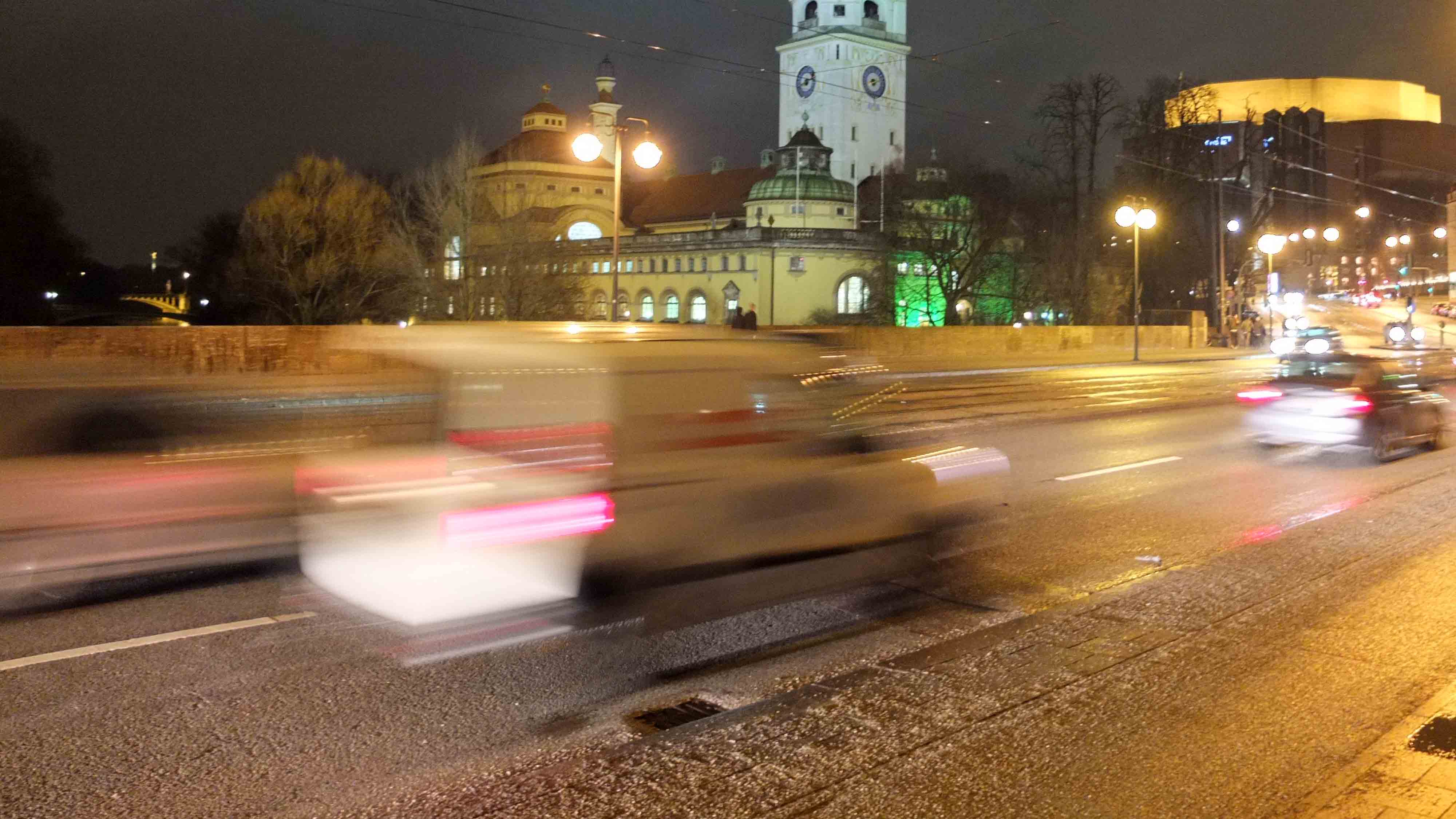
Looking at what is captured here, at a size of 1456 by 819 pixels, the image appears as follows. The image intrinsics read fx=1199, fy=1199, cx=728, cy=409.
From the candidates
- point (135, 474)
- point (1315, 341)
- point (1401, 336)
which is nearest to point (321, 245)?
point (1315, 341)

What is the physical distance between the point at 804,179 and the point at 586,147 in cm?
8136

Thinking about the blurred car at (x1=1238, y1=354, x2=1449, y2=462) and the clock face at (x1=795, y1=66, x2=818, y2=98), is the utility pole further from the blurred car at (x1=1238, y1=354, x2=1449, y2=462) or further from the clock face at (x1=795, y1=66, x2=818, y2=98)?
the clock face at (x1=795, y1=66, x2=818, y2=98)

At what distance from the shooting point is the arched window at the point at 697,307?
92625 mm

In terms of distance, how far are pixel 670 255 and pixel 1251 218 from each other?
43807 mm

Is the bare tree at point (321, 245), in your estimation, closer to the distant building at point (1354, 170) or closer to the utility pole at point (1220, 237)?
→ the utility pole at point (1220, 237)

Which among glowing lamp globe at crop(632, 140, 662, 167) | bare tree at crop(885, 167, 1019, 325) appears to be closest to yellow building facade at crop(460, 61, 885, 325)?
bare tree at crop(885, 167, 1019, 325)

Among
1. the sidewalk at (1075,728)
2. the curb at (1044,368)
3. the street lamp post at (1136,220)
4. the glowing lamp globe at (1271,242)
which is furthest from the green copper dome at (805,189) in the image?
the sidewalk at (1075,728)

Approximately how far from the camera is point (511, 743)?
5168 mm

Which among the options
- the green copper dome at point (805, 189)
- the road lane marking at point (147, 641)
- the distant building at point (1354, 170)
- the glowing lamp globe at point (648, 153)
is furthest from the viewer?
the distant building at point (1354, 170)

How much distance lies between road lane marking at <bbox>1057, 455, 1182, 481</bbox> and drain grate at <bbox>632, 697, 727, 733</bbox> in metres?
8.53

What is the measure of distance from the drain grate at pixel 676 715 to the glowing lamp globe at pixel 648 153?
18.8 meters

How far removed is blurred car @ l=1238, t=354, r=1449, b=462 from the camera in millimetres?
15117

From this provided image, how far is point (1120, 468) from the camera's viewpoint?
14.4 metres

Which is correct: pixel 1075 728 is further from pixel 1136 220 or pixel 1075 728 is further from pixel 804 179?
pixel 804 179
